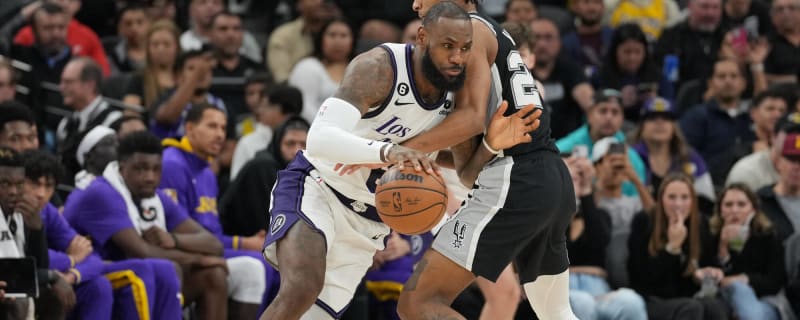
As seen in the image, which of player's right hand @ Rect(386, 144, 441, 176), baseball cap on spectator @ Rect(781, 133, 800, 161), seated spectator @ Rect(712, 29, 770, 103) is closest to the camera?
player's right hand @ Rect(386, 144, 441, 176)

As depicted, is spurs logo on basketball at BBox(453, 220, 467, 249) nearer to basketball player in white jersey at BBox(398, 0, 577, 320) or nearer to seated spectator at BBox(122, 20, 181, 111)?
basketball player in white jersey at BBox(398, 0, 577, 320)

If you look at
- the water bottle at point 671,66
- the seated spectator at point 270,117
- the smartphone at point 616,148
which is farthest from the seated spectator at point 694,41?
the seated spectator at point 270,117

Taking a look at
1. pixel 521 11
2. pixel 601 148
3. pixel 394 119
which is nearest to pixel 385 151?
pixel 394 119

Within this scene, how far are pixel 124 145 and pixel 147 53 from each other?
94.1 inches

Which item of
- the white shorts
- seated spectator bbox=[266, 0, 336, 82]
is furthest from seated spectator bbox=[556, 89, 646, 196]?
the white shorts

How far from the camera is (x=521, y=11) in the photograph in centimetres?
1201

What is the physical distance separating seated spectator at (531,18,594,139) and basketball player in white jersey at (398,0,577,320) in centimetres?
496

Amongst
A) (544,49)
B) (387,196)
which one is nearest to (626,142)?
(544,49)

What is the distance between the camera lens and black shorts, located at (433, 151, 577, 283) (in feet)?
19.3

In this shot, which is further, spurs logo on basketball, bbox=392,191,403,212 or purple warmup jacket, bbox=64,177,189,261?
purple warmup jacket, bbox=64,177,189,261

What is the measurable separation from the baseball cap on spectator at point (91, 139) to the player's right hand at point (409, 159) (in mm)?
3744

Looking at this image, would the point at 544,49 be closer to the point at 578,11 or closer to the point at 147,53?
the point at 578,11

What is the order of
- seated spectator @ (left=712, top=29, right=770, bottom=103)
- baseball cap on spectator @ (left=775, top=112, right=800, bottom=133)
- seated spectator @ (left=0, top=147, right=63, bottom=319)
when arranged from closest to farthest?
seated spectator @ (left=0, top=147, right=63, bottom=319) < baseball cap on spectator @ (left=775, top=112, right=800, bottom=133) < seated spectator @ (left=712, top=29, right=770, bottom=103)

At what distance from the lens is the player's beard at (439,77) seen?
19.4 feet
